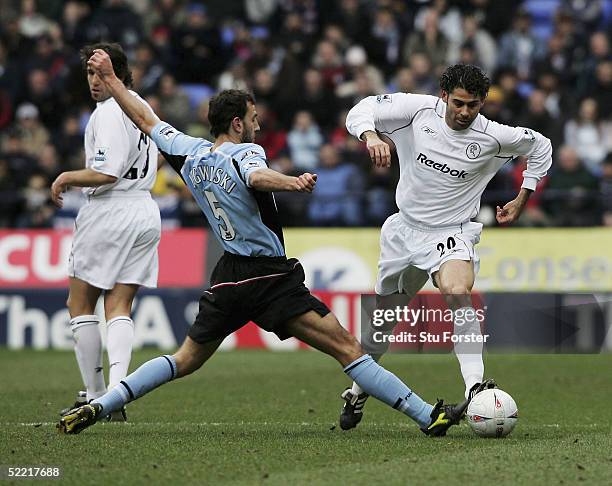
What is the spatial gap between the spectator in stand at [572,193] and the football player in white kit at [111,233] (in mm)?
9438

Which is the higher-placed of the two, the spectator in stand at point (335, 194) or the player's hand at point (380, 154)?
the player's hand at point (380, 154)

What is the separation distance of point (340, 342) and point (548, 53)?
1424cm

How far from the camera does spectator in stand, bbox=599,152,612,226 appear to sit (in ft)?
58.6

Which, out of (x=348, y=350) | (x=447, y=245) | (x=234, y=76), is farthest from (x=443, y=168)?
(x=234, y=76)

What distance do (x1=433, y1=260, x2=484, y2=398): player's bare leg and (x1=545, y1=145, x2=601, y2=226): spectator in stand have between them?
9571 millimetres

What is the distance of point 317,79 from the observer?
20.5m

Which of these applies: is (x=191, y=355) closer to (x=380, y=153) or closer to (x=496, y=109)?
(x=380, y=153)

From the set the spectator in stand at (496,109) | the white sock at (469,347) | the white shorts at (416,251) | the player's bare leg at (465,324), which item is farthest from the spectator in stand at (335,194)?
the white sock at (469,347)

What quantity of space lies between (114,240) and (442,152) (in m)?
2.58

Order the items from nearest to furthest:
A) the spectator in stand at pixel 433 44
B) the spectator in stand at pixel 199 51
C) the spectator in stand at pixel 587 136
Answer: the spectator in stand at pixel 587 136 → the spectator in stand at pixel 433 44 → the spectator in stand at pixel 199 51

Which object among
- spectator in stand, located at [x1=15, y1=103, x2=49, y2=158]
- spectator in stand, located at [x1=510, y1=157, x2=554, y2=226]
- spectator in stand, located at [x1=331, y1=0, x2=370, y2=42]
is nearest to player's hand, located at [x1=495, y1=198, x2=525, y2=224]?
spectator in stand, located at [x1=510, y1=157, x2=554, y2=226]

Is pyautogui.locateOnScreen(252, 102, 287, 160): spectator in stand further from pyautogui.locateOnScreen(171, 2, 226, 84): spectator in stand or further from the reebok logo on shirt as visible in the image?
the reebok logo on shirt

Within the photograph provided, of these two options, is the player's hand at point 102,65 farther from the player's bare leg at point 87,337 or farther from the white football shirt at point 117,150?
the player's bare leg at point 87,337

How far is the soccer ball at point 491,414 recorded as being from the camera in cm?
811
